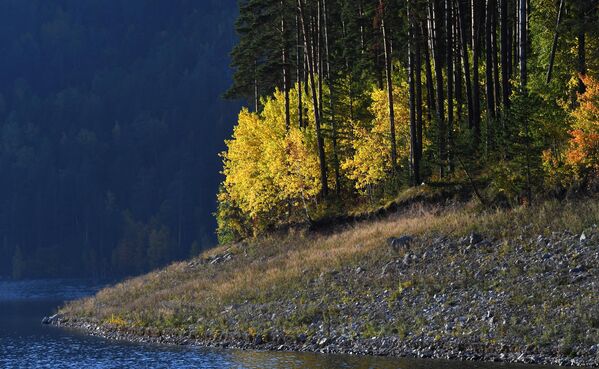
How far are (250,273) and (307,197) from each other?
922cm

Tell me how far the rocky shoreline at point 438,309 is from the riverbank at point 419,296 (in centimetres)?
5

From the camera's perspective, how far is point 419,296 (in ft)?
102

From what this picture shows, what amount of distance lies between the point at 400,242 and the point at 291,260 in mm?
8161

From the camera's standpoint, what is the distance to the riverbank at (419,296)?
85.5ft

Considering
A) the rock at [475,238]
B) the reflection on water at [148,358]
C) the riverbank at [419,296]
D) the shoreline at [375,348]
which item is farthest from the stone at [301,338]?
the rock at [475,238]

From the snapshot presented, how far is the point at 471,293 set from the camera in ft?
97.0

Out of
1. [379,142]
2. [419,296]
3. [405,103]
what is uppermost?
[405,103]

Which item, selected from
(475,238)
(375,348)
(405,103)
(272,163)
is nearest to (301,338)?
(375,348)

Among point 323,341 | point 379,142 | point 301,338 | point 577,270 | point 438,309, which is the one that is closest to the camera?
point 577,270

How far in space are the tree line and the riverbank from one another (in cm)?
300

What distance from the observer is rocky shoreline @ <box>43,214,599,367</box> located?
83.6ft

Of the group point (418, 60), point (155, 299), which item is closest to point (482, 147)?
point (418, 60)

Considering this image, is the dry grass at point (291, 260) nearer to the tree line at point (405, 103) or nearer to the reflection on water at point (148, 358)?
the tree line at point (405, 103)

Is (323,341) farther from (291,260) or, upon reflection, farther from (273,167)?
(273,167)
